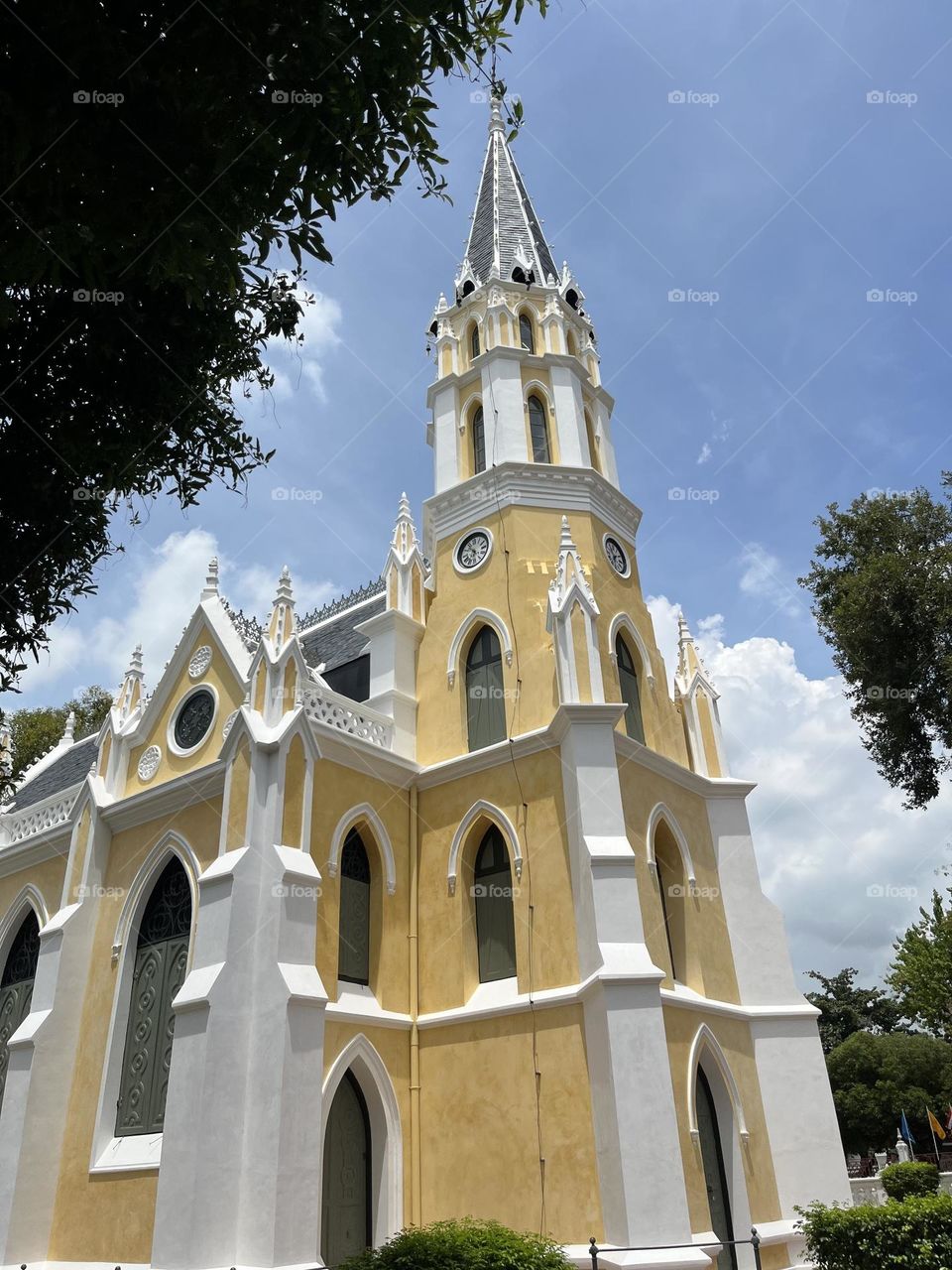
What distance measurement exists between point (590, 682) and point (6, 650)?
29.6 feet

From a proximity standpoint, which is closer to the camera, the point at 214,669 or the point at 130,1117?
the point at 130,1117

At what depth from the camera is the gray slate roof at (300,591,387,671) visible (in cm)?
2023

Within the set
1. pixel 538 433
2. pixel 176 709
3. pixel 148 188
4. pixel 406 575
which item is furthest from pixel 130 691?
pixel 148 188

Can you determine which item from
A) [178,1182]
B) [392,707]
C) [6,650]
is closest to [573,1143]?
[178,1182]

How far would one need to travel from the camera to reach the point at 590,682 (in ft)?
49.5

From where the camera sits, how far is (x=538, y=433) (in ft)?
65.4

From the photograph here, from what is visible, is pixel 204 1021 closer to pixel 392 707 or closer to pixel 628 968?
pixel 628 968

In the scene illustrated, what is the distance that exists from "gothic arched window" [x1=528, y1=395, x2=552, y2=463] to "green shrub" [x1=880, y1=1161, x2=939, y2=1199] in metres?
18.0

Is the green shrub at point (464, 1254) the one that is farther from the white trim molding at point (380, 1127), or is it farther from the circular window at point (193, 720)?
the circular window at point (193, 720)

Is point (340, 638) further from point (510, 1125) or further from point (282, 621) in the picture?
point (510, 1125)

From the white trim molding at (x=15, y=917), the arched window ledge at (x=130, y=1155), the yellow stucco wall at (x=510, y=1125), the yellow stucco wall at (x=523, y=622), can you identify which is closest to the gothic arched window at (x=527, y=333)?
the yellow stucco wall at (x=523, y=622)

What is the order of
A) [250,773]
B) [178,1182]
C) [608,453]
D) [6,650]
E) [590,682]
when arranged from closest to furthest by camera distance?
1. [6,650]
2. [178,1182]
3. [250,773]
4. [590,682]
5. [608,453]

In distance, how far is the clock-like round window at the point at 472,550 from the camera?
18.4 meters

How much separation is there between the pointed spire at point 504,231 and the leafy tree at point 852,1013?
156 feet
